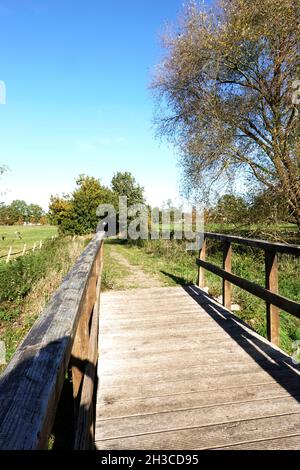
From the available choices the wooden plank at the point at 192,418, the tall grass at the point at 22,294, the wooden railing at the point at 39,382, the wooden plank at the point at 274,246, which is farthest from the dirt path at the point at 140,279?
the wooden railing at the point at 39,382

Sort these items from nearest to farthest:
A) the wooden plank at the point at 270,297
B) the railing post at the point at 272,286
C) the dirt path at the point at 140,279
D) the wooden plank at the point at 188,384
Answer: the wooden plank at the point at 188,384
the wooden plank at the point at 270,297
the railing post at the point at 272,286
the dirt path at the point at 140,279

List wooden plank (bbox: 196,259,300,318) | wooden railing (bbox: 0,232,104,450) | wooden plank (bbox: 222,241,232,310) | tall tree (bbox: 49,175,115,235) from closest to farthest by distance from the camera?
wooden railing (bbox: 0,232,104,450)
wooden plank (bbox: 196,259,300,318)
wooden plank (bbox: 222,241,232,310)
tall tree (bbox: 49,175,115,235)

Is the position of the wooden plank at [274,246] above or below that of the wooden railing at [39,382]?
above

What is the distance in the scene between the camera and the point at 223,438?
2.15 meters

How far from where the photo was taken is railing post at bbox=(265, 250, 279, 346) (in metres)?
3.52

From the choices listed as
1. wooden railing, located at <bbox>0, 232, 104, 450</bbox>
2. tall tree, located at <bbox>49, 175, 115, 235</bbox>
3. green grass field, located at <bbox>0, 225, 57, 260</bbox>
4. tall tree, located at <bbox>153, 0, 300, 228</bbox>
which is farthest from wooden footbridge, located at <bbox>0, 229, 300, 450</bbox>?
tall tree, located at <bbox>49, 175, 115, 235</bbox>

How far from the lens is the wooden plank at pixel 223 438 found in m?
2.08

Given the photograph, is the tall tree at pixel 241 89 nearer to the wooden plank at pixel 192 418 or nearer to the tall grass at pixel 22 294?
the tall grass at pixel 22 294

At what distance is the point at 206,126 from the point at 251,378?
347 inches

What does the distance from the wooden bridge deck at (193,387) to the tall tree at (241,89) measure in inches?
260

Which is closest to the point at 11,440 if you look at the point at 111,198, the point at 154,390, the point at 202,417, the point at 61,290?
the point at 61,290

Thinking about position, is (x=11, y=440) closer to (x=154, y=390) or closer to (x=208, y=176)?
(x=154, y=390)

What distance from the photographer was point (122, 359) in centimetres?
344

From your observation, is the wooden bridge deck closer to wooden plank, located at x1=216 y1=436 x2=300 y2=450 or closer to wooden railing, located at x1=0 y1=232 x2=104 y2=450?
wooden plank, located at x1=216 y1=436 x2=300 y2=450
